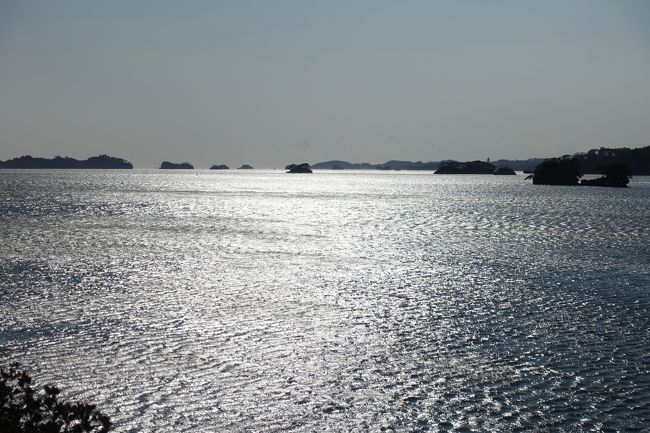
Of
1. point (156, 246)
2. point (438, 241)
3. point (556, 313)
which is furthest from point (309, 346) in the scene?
point (438, 241)

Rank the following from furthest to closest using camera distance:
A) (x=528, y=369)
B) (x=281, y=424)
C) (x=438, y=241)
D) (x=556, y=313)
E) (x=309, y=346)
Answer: (x=438, y=241), (x=556, y=313), (x=309, y=346), (x=528, y=369), (x=281, y=424)

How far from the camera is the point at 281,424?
18.1 m

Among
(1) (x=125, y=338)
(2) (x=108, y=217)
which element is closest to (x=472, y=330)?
(1) (x=125, y=338)

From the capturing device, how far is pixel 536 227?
3479 inches

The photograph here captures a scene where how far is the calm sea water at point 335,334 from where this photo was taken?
19344 mm

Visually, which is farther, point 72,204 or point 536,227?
point 72,204

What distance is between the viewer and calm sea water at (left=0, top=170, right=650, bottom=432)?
19344 mm

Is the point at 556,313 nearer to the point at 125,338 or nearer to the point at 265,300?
the point at 265,300

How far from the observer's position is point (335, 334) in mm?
28359

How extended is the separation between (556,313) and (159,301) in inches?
870

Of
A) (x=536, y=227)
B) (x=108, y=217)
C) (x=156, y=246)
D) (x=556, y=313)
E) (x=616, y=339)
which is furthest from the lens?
(x=108, y=217)

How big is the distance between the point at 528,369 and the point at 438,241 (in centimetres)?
4793

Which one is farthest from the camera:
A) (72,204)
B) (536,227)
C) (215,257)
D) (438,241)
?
(72,204)

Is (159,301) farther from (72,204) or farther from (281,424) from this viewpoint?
(72,204)
